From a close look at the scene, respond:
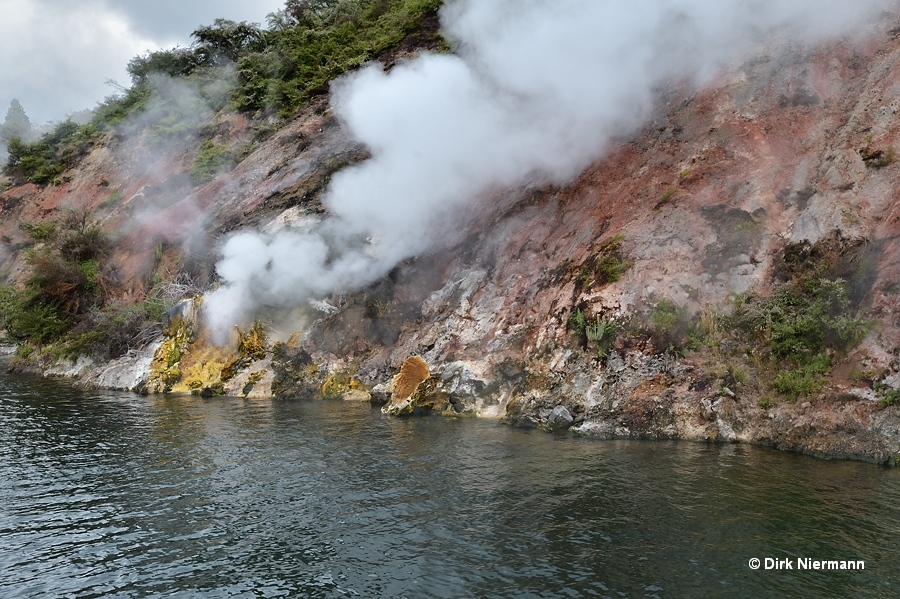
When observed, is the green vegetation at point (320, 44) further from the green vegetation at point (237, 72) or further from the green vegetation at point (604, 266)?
the green vegetation at point (604, 266)

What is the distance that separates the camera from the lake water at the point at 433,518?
6727 mm

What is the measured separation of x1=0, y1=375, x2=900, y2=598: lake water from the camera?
265 inches

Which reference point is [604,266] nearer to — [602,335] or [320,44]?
[602,335]

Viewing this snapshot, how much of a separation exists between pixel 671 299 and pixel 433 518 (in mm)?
8424

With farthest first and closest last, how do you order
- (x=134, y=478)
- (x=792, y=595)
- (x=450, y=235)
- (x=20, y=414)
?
(x=450, y=235) < (x=20, y=414) < (x=134, y=478) < (x=792, y=595)

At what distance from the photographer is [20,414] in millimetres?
16250

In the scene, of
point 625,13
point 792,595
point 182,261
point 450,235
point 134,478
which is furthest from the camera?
point 182,261

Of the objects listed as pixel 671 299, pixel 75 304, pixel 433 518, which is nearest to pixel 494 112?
pixel 671 299

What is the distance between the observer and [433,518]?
845cm

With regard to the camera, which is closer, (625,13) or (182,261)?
(625,13)

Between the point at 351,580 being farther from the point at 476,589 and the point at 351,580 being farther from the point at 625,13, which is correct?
the point at 625,13

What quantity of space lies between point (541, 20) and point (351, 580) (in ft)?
60.9

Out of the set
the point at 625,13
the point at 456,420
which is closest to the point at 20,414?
the point at 456,420

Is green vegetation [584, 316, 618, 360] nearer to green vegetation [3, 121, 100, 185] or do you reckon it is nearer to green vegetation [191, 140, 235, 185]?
green vegetation [191, 140, 235, 185]
